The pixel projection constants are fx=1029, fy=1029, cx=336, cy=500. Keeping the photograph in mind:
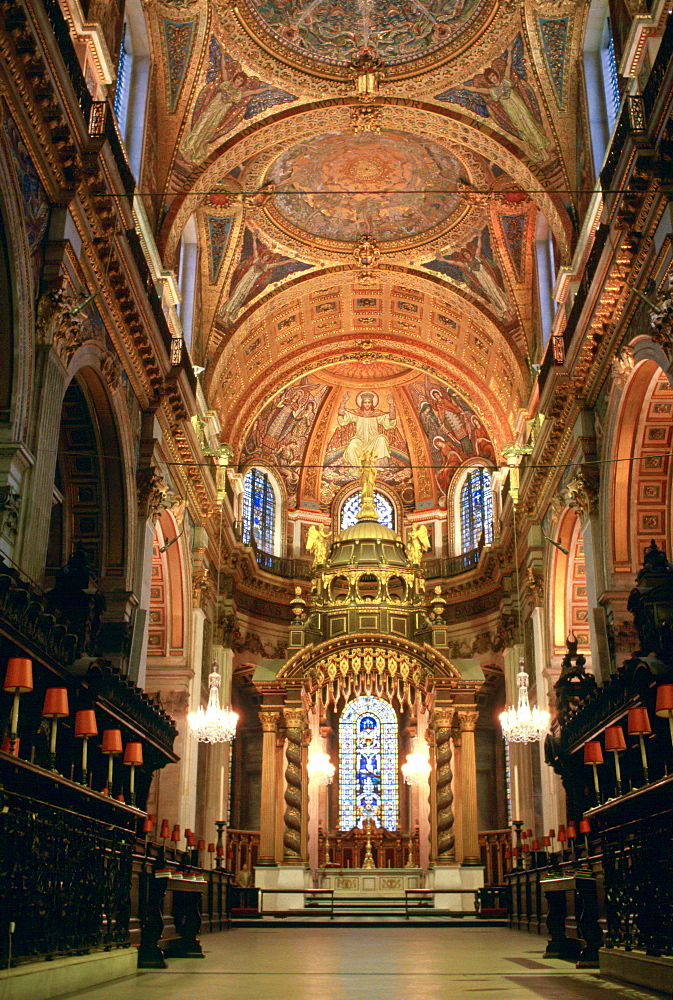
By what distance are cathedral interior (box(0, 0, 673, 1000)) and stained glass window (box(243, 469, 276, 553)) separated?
123 mm

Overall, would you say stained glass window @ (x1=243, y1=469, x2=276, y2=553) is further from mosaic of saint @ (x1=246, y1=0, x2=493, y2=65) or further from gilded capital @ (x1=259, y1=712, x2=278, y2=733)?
mosaic of saint @ (x1=246, y1=0, x2=493, y2=65)

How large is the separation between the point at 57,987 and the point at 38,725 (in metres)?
3.83

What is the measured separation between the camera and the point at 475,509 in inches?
1148

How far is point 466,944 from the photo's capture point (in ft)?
41.3

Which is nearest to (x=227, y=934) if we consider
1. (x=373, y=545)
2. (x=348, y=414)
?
(x=373, y=545)

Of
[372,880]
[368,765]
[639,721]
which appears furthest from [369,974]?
[368,765]

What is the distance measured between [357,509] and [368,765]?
7626mm

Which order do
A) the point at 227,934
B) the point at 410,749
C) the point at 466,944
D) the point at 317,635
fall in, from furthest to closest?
the point at 410,749 < the point at 317,635 < the point at 227,934 < the point at 466,944

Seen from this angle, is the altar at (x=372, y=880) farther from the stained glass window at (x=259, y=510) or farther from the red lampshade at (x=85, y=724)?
the red lampshade at (x=85, y=724)

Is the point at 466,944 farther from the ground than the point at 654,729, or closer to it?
closer to it

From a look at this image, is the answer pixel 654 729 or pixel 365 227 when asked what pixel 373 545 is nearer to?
pixel 365 227

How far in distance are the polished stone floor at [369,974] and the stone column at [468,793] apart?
790cm

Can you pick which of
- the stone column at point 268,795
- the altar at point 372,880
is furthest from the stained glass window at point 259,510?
the altar at point 372,880

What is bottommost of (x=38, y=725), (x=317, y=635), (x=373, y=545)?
(x=38, y=725)
